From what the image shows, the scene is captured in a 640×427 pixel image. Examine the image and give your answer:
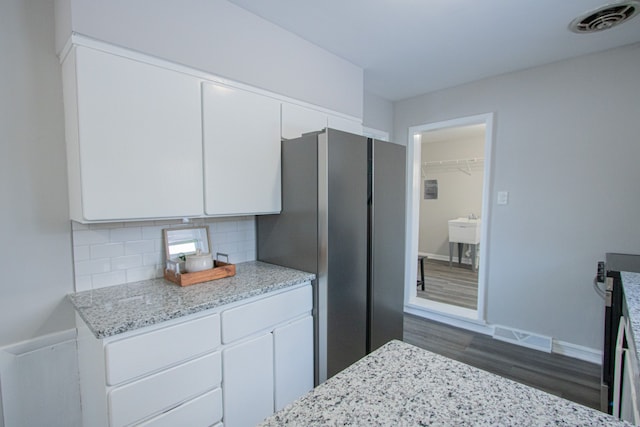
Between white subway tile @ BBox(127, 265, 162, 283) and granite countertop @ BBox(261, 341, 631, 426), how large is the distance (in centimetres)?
137

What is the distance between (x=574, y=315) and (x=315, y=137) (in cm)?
261

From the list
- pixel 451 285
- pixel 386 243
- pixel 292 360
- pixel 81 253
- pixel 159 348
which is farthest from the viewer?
pixel 451 285

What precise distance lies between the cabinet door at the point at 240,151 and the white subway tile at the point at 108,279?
56cm

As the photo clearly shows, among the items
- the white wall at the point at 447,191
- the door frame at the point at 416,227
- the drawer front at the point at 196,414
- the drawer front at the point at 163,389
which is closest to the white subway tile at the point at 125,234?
the drawer front at the point at 163,389

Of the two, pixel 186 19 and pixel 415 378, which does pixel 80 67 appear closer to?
pixel 186 19

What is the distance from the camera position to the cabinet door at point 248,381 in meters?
1.45

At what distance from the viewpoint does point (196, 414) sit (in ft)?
4.38

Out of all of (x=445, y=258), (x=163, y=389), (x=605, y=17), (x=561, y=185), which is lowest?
(x=445, y=258)

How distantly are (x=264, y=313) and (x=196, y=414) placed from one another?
0.51m

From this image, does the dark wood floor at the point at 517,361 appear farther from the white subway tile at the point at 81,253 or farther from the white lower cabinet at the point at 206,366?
the white subway tile at the point at 81,253

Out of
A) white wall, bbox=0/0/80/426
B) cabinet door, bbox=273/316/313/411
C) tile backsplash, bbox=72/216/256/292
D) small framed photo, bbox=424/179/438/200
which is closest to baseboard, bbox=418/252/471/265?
small framed photo, bbox=424/179/438/200

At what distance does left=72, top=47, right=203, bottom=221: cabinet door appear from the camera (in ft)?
4.24

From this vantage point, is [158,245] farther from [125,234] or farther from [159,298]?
[159,298]

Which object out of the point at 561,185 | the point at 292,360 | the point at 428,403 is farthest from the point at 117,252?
the point at 561,185
